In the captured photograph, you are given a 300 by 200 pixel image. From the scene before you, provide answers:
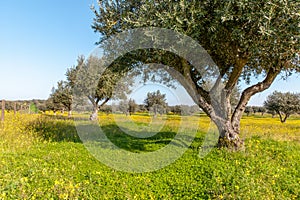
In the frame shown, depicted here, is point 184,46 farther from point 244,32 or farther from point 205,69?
point 205,69

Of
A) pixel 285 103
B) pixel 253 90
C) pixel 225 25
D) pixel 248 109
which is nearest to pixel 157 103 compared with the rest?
pixel 285 103

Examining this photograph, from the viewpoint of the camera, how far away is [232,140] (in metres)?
11.8

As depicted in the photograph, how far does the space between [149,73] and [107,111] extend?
2771cm

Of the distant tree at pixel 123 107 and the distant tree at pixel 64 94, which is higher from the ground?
the distant tree at pixel 64 94

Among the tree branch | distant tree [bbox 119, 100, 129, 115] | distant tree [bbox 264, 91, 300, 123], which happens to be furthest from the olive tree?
distant tree [bbox 264, 91, 300, 123]

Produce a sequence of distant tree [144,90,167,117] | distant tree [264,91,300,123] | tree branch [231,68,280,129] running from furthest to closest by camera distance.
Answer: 1. distant tree [264,91,300,123]
2. distant tree [144,90,167,117]
3. tree branch [231,68,280,129]

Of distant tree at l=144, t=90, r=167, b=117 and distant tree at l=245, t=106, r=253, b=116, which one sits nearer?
distant tree at l=144, t=90, r=167, b=117

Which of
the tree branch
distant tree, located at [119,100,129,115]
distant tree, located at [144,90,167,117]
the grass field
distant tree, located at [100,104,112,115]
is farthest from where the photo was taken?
distant tree, located at [144,90,167,117]

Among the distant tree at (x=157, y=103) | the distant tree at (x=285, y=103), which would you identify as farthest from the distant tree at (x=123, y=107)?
the distant tree at (x=285, y=103)

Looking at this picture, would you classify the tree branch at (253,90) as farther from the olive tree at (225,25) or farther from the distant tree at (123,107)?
the distant tree at (123,107)

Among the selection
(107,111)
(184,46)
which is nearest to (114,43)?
(184,46)

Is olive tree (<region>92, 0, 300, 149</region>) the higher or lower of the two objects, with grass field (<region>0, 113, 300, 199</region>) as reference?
higher

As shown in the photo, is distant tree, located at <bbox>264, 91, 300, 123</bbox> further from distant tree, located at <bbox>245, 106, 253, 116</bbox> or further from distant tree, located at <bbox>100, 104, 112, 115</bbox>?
distant tree, located at <bbox>100, 104, 112, 115</bbox>

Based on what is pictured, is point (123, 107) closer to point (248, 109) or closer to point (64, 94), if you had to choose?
point (64, 94)
